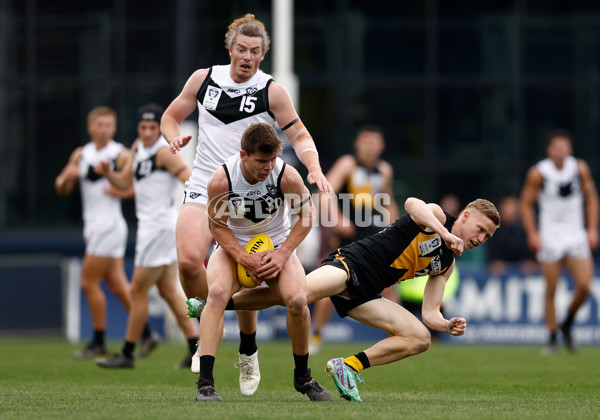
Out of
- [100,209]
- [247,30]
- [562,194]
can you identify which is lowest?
[100,209]

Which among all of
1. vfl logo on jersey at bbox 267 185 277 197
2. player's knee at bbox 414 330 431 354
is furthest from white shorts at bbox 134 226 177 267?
player's knee at bbox 414 330 431 354

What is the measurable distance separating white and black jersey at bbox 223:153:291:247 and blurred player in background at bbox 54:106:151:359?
4.32 metres

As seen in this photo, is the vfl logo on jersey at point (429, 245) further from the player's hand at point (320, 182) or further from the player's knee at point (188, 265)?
the player's knee at point (188, 265)

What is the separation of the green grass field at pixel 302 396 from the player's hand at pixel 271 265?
2.74ft

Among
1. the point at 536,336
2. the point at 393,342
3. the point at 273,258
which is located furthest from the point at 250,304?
the point at 536,336

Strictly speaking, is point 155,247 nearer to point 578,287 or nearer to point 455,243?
point 455,243

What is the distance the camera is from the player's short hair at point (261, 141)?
6730 mm

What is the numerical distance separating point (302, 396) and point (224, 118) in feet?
6.92

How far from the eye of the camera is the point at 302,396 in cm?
764

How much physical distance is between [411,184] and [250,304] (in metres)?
13.8

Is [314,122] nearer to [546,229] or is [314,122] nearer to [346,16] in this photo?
[346,16]

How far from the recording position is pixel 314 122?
20.8 metres

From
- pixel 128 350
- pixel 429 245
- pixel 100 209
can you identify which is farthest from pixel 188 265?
pixel 100 209

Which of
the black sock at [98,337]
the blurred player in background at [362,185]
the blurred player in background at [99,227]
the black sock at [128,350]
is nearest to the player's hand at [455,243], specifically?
the black sock at [128,350]
